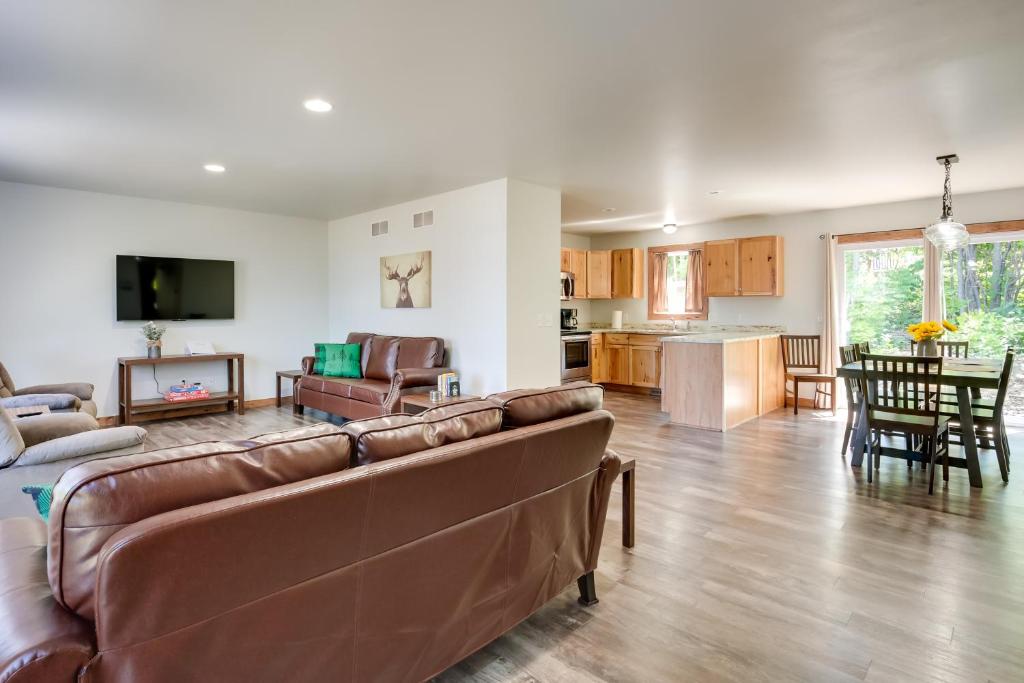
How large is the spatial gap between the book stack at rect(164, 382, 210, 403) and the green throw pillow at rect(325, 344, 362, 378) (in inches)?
53.1

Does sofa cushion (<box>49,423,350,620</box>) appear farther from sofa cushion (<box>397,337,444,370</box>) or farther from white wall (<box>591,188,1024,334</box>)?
white wall (<box>591,188,1024,334</box>)

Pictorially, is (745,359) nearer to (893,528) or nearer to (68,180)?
(893,528)

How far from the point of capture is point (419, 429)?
164 centimetres

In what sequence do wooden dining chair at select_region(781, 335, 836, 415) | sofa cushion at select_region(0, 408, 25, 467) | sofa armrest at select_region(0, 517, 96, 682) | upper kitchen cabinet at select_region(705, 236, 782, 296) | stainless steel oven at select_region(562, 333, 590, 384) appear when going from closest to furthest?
sofa armrest at select_region(0, 517, 96, 682) → sofa cushion at select_region(0, 408, 25, 467) → wooden dining chair at select_region(781, 335, 836, 415) → upper kitchen cabinet at select_region(705, 236, 782, 296) → stainless steel oven at select_region(562, 333, 590, 384)

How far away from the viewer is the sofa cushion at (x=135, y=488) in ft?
3.55

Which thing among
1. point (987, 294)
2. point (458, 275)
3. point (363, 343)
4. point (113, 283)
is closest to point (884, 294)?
point (987, 294)

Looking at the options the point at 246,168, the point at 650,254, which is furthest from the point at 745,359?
the point at 246,168

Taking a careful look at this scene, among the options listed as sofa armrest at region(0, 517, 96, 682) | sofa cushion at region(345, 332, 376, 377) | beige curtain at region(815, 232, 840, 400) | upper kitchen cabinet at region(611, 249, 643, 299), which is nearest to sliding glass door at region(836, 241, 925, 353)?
beige curtain at region(815, 232, 840, 400)

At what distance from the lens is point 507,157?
4.47 metres

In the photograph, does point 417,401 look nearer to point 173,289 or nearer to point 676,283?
point 173,289

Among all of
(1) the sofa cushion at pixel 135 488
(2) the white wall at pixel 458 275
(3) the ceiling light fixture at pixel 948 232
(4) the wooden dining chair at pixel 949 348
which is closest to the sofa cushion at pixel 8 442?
(1) the sofa cushion at pixel 135 488

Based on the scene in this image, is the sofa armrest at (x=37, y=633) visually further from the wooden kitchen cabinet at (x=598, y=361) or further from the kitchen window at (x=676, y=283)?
the kitchen window at (x=676, y=283)

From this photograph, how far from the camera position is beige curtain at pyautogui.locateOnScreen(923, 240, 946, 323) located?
6082mm

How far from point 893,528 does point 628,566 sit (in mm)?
1657
